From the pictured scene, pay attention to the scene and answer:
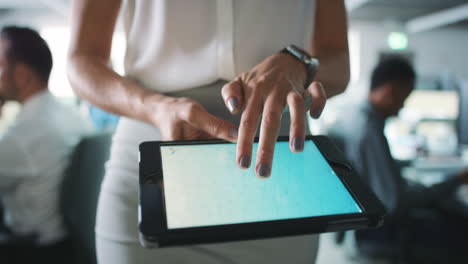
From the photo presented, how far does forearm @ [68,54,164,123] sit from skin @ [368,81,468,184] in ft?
6.69

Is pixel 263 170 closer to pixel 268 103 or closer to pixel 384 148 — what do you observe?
pixel 268 103

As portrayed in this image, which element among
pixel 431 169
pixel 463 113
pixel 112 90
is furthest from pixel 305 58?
pixel 431 169

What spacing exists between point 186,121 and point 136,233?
0.18m

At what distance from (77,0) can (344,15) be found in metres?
0.44

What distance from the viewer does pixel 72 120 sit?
1567mm

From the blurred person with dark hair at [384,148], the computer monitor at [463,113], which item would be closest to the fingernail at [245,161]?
the blurred person with dark hair at [384,148]

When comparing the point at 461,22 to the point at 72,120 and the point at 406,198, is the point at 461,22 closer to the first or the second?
the point at 406,198

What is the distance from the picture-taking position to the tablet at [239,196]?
34 cm

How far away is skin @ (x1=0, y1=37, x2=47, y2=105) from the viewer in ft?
4.84

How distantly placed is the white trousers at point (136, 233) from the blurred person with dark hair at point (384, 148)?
1.57m

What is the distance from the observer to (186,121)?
38 cm

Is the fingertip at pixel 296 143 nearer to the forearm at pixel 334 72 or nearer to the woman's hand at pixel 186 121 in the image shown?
the woman's hand at pixel 186 121

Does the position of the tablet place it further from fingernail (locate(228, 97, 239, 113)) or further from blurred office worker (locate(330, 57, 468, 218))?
blurred office worker (locate(330, 57, 468, 218))

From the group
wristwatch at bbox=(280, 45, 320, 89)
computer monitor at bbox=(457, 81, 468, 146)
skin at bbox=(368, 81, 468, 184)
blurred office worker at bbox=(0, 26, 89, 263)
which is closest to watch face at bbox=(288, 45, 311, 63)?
wristwatch at bbox=(280, 45, 320, 89)
